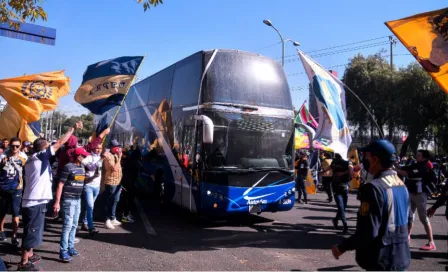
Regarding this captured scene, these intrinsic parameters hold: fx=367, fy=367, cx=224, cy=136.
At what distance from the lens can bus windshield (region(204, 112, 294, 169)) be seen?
807cm

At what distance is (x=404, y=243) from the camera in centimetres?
289

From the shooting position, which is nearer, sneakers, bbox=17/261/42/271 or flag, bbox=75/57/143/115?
sneakers, bbox=17/261/42/271

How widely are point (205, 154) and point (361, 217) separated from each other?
5394 millimetres

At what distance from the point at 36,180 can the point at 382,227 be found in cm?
460

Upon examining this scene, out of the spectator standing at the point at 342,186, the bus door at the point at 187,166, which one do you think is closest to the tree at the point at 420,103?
the spectator standing at the point at 342,186

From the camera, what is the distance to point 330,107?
809cm

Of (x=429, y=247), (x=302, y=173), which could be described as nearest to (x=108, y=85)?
(x=429, y=247)

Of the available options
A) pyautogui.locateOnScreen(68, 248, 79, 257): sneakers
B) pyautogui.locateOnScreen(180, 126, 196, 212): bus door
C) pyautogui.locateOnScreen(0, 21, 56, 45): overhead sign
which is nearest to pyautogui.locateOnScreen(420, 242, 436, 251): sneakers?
pyautogui.locateOnScreen(180, 126, 196, 212): bus door

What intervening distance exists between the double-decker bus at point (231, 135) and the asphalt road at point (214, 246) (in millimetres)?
603

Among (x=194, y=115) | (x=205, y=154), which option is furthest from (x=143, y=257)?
(x=194, y=115)

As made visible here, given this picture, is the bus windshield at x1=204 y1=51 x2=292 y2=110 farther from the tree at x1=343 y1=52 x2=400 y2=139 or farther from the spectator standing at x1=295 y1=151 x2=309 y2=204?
the tree at x1=343 y1=52 x2=400 y2=139

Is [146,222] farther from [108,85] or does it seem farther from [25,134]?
[25,134]

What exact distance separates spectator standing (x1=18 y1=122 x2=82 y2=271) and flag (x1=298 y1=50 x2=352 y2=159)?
531 centimetres

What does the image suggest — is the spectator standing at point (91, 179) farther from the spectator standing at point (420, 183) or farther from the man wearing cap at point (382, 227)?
the spectator standing at point (420, 183)
